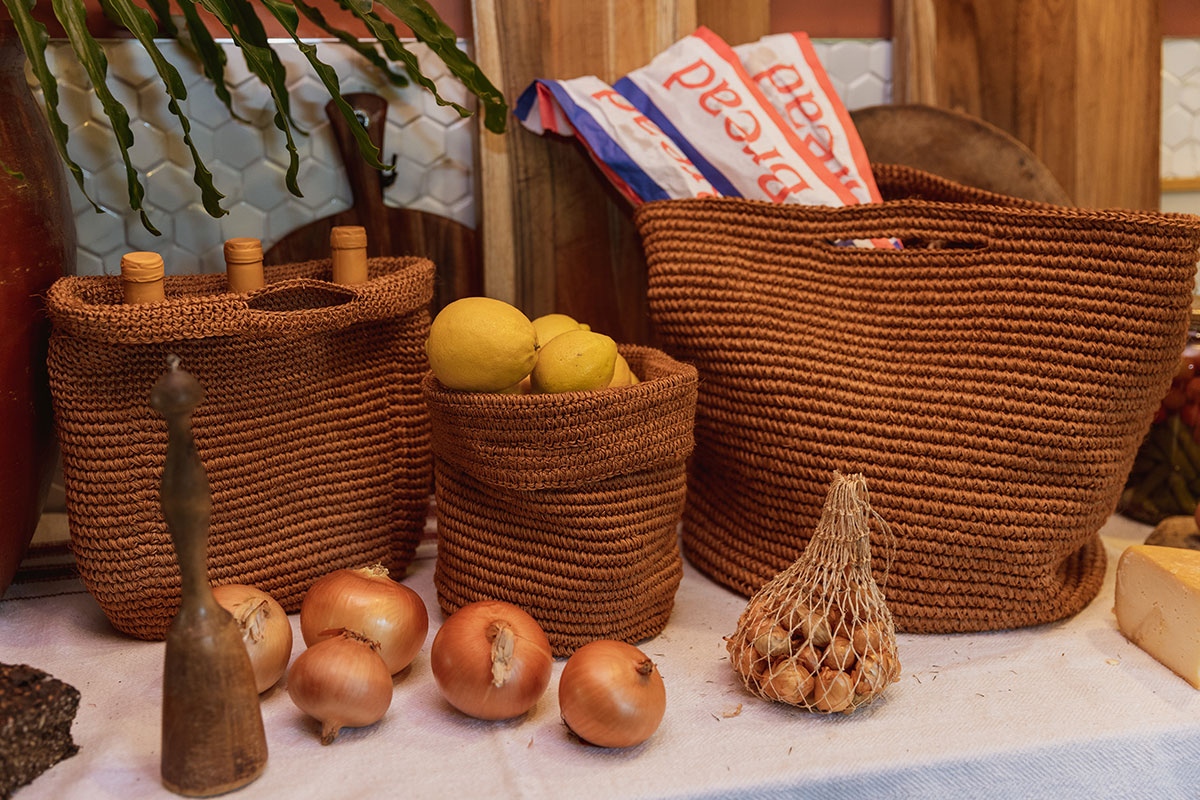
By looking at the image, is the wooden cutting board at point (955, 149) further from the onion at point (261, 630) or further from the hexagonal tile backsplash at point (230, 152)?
the onion at point (261, 630)

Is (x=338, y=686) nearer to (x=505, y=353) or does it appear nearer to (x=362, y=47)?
(x=505, y=353)

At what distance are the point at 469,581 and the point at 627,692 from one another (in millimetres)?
208

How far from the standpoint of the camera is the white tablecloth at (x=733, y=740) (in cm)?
63

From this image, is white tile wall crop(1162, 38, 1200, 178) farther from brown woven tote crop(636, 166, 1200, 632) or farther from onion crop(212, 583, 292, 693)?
onion crop(212, 583, 292, 693)

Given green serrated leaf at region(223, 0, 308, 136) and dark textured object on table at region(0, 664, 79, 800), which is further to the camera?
green serrated leaf at region(223, 0, 308, 136)

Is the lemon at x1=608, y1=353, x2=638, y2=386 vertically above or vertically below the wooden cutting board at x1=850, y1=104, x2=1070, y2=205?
below

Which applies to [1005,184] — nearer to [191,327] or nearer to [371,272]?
[371,272]

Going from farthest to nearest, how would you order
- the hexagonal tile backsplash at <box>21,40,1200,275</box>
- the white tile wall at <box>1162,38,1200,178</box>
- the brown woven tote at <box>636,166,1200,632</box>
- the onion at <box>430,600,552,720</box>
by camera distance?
the white tile wall at <box>1162,38,1200,178</box>
the hexagonal tile backsplash at <box>21,40,1200,275</box>
the brown woven tote at <box>636,166,1200,632</box>
the onion at <box>430,600,552,720</box>

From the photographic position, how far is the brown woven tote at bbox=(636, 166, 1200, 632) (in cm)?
78

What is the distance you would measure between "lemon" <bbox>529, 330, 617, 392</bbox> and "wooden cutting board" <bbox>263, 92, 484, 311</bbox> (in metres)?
0.38

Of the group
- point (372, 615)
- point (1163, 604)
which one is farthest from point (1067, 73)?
point (372, 615)

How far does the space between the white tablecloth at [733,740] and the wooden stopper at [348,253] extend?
0.33 m

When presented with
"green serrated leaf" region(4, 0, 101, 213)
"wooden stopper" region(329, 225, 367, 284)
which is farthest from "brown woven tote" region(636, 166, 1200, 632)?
"green serrated leaf" region(4, 0, 101, 213)

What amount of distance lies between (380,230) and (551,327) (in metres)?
0.35
